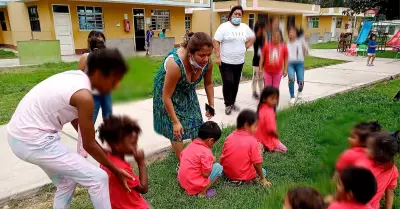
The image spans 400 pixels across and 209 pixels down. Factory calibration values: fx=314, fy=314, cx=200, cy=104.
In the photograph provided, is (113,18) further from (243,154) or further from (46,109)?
(46,109)

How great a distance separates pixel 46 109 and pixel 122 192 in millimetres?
789

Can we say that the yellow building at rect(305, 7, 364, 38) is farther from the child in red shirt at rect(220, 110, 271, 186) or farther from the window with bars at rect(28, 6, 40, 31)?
the child in red shirt at rect(220, 110, 271, 186)

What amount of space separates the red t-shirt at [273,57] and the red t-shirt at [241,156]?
2169 millimetres

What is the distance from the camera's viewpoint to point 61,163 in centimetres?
174

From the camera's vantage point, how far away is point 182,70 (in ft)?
8.40

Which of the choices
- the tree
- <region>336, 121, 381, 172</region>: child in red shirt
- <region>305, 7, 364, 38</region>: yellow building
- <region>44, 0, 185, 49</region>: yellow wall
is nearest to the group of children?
<region>336, 121, 381, 172</region>: child in red shirt

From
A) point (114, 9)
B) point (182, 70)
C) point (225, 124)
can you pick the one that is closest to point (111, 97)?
point (182, 70)

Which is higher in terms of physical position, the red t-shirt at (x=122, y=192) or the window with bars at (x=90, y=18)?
the window with bars at (x=90, y=18)

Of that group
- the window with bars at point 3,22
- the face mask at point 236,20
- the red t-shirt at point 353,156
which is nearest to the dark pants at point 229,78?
the face mask at point 236,20

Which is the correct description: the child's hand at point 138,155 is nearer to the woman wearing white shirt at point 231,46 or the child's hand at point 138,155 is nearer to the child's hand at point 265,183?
the child's hand at point 265,183

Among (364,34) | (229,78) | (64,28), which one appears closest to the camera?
(229,78)

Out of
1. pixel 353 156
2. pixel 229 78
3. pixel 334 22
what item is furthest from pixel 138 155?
pixel 334 22

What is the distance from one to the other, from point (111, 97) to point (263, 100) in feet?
7.01

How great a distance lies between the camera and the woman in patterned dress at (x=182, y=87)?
2400mm
